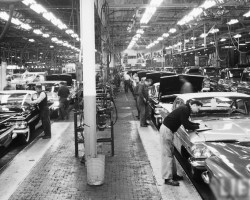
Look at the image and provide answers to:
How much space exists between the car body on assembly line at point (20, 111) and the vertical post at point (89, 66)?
11.0ft

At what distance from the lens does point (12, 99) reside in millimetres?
11852

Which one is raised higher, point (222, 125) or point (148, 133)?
point (222, 125)

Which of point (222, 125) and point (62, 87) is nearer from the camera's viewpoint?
point (222, 125)

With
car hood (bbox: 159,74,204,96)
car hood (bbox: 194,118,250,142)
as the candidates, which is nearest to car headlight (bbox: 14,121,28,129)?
car hood (bbox: 159,74,204,96)

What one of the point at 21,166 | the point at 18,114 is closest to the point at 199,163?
the point at 21,166

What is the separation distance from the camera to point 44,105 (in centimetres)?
1102

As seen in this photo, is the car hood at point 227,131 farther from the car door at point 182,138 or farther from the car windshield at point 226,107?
the car windshield at point 226,107

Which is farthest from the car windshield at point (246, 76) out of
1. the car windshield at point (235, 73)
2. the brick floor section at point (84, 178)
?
the brick floor section at point (84, 178)

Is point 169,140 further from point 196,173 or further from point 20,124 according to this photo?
point 20,124

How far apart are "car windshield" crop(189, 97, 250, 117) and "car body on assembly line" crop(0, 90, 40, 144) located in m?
5.29

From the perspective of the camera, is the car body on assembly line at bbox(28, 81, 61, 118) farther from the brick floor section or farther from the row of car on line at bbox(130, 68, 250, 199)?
the row of car on line at bbox(130, 68, 250, 199)

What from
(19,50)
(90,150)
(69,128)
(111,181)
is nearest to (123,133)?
(69,128)

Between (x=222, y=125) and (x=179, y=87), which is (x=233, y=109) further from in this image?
(x=179, y=87)

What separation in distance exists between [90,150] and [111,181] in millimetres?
1133
